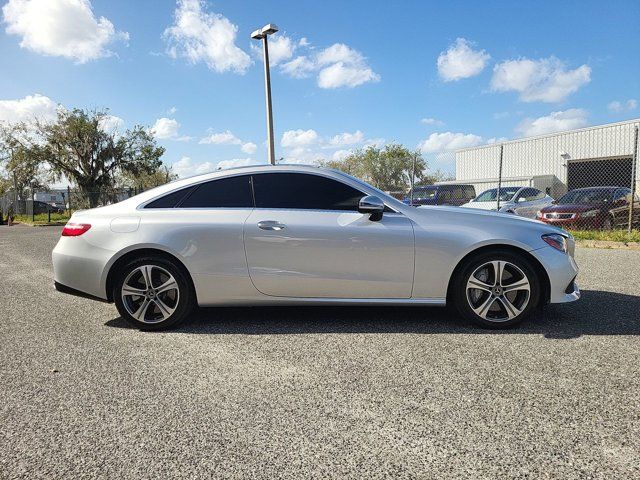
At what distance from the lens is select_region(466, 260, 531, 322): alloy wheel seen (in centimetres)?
416

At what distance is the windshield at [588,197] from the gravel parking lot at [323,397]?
31.5 feet

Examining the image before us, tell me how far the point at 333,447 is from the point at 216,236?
242 cm

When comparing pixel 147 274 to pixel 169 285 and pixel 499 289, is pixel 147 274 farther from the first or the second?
pixel 499 289

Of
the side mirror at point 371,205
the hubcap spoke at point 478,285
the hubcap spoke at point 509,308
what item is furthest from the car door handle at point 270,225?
the hubcap spoke at point 509,308

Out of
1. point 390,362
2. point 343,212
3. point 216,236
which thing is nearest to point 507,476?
point 390,362

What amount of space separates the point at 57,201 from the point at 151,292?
3354 centimetres

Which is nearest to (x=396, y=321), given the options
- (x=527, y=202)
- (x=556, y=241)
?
(x=556, y=241)

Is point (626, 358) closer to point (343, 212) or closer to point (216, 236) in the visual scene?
point (343, 212)

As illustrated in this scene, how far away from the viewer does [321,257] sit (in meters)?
4.16

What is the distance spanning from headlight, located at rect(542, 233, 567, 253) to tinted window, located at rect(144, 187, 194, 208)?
3283 millimetres

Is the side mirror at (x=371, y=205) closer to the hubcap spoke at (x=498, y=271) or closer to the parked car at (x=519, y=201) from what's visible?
the hubcap spoke at (x=498, y=271)

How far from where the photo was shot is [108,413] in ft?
8.70

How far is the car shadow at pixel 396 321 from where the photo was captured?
4.16 metres

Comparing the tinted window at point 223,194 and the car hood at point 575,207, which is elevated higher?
the tinted window at point 223,194
